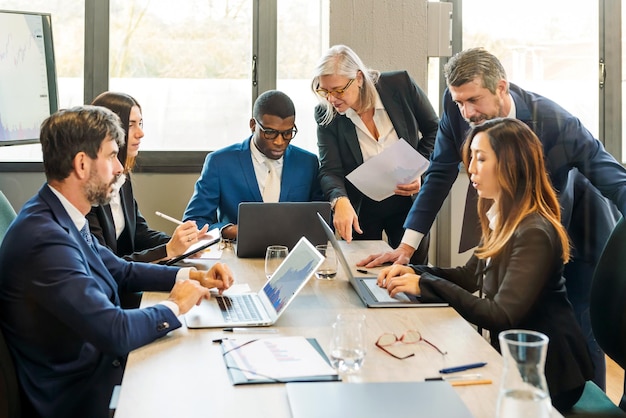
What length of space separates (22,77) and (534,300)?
2.87m

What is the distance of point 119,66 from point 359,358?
3.00 metres

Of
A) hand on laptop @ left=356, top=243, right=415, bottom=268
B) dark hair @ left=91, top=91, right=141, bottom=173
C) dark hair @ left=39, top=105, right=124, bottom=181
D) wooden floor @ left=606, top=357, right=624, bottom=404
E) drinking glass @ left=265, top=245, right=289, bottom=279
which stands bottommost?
wooden floor @ left=606, top=357, right=624, bottom=404

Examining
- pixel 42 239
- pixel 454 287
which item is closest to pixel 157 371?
pixel 42 239

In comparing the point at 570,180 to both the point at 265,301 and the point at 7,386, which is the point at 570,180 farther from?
the point at 7,386

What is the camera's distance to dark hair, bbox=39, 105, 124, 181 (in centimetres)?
187

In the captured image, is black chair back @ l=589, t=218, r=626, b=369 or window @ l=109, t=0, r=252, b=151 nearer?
black chair back @ l=589, t=218, r=626, b=369

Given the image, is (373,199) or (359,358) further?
(373,199)

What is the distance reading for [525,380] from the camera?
979mm

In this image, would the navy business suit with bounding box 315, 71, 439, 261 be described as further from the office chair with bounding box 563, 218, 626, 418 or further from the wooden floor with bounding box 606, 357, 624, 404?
the office chair with bounding box 563, 218, 626, 418

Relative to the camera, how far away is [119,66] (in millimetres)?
4020

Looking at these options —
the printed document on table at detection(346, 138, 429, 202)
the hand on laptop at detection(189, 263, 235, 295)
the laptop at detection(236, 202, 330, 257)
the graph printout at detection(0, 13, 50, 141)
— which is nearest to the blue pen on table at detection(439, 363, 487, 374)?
the hand on laptop at detection(189, 263, 235, 295)

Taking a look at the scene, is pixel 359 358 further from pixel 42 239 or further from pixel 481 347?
pixel 42 239

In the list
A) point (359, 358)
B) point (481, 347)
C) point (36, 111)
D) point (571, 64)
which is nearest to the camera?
point (359, 358)

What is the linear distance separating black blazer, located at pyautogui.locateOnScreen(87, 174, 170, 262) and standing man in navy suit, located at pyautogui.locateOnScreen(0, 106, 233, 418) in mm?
535
